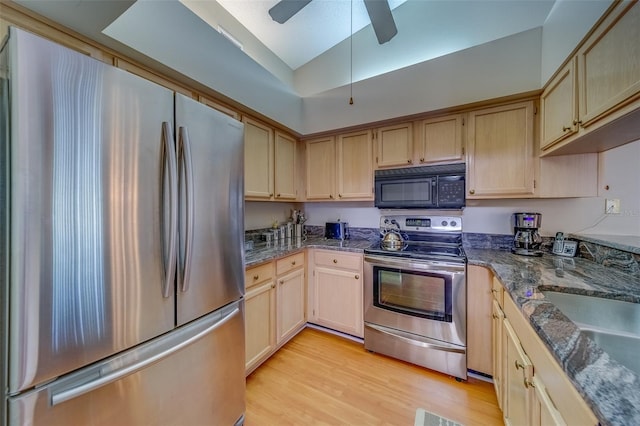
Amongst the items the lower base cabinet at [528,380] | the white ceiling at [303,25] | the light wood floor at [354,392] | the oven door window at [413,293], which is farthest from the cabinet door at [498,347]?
the white ceiling at [303,25]

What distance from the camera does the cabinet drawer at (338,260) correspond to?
2.24m

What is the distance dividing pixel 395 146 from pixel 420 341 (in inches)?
69.9

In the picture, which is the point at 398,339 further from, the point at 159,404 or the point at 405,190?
the point at 159,404

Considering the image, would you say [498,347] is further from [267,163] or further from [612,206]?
[267,163]

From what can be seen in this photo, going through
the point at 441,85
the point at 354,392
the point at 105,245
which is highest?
the point at 441,85

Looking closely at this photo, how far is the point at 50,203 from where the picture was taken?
0.73 meters

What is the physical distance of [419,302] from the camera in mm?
1938

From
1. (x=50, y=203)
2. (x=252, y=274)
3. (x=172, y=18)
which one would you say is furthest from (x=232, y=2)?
(x=252, y=274)

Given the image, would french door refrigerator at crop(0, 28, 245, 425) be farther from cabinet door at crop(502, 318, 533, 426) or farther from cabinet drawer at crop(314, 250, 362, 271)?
cabinet door at crop(502, 318, 533, 426)

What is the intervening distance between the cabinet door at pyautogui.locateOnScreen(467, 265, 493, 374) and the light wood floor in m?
0.17

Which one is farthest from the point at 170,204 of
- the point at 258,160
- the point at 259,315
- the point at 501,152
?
the point at 501,152

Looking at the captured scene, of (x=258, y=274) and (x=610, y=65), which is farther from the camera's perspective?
(x=258, y=274)

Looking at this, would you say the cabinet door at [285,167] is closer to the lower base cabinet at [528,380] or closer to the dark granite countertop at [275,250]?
the dark granite countertop at [275,250]

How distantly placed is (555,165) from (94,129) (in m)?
2.79
